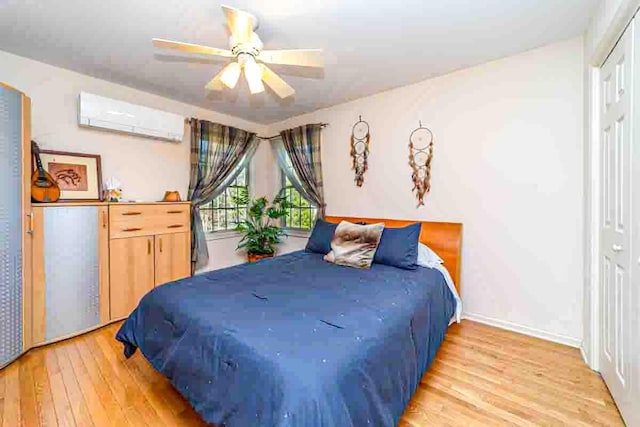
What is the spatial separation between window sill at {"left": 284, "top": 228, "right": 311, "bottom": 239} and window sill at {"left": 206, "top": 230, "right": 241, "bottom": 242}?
2.47ft

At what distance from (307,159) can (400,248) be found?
80.0 inches

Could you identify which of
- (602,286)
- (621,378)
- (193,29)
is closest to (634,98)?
(602,286)

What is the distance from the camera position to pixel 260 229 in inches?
166

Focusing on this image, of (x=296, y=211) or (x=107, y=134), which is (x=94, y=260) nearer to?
(x=107, y=134)

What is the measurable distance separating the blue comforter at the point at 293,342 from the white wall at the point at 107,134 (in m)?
1.88

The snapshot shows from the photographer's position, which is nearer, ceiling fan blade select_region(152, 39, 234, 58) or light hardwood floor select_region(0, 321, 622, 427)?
light hardwood floor select_region(0, 321, 622, 427)

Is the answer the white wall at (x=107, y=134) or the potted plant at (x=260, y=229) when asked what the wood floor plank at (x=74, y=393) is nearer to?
the white wall at (x=107, y=134)

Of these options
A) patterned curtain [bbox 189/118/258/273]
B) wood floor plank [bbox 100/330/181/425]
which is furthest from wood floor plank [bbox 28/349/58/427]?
patterned curtain [bbox 189/118/258/273]

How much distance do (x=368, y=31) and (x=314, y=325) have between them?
2101 millimetres

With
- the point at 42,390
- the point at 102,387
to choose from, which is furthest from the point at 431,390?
the point at 42,390

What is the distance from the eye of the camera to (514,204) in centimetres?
259

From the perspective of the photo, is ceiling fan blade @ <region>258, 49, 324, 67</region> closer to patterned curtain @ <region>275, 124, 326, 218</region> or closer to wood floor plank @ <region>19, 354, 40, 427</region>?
patterned curtain @ <region>275, 124, 326, 218</region>

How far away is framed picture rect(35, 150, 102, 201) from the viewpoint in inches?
106

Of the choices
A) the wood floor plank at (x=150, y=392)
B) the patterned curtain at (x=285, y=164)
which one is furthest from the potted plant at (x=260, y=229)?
the wood floor plank at (x=150, y=392)
